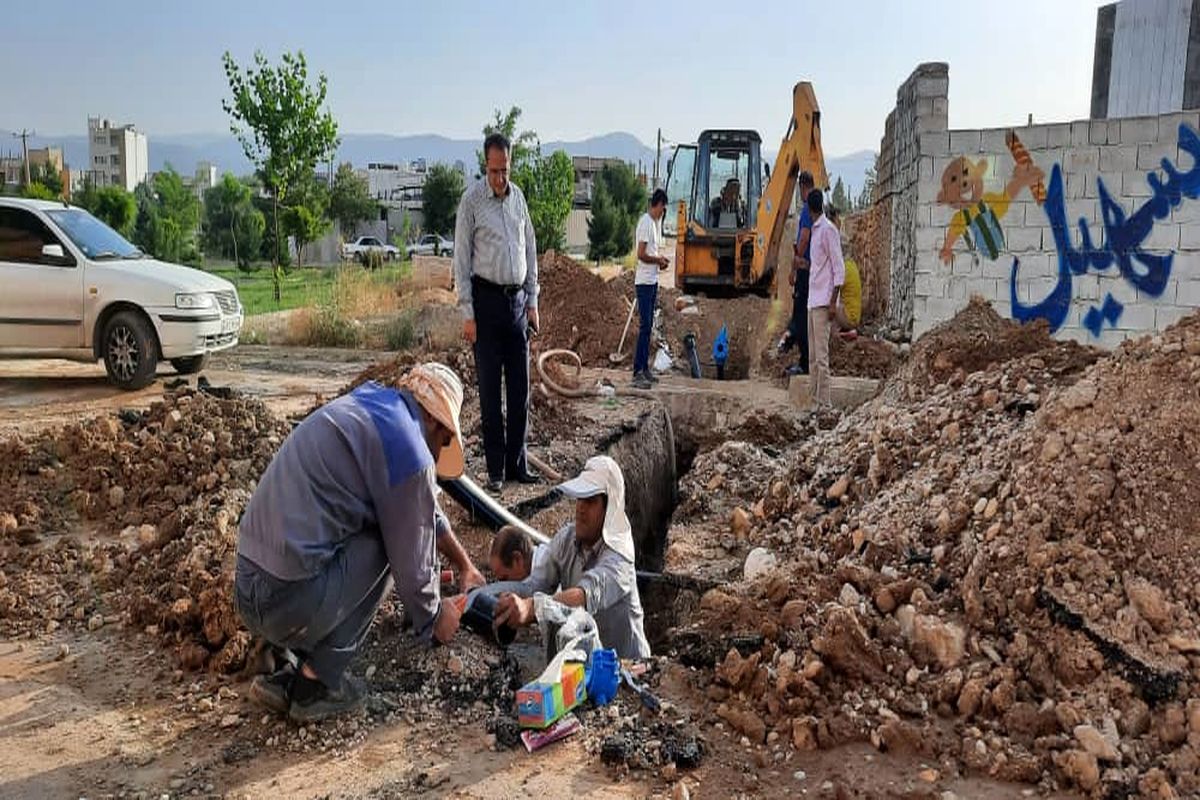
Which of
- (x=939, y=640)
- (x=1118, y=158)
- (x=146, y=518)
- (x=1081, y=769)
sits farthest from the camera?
(x=1118, y=158)

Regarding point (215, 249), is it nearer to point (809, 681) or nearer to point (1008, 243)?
point (1008, 243)

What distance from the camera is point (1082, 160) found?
876 centimetres

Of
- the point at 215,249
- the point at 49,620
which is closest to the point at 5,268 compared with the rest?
the point at 49,620

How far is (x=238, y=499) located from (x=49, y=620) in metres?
1.18

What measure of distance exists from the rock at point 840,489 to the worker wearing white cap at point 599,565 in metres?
1.82

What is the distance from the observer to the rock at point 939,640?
3.59 metres

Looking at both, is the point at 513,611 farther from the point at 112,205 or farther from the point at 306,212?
the point at 112,205

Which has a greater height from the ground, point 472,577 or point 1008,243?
point 1008,243

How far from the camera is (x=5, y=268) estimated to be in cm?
920

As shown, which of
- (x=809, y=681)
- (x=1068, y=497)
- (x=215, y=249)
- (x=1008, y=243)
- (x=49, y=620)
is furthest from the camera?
(x=215, y=249)

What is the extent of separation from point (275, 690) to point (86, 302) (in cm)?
710

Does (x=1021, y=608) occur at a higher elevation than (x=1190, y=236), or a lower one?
lower

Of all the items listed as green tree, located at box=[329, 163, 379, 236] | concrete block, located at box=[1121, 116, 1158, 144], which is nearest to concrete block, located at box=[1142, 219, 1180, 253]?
concrete block, located at box=[1121, 116, 1158, 144]

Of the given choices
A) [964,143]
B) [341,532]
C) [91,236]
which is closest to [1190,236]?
[964,143]
